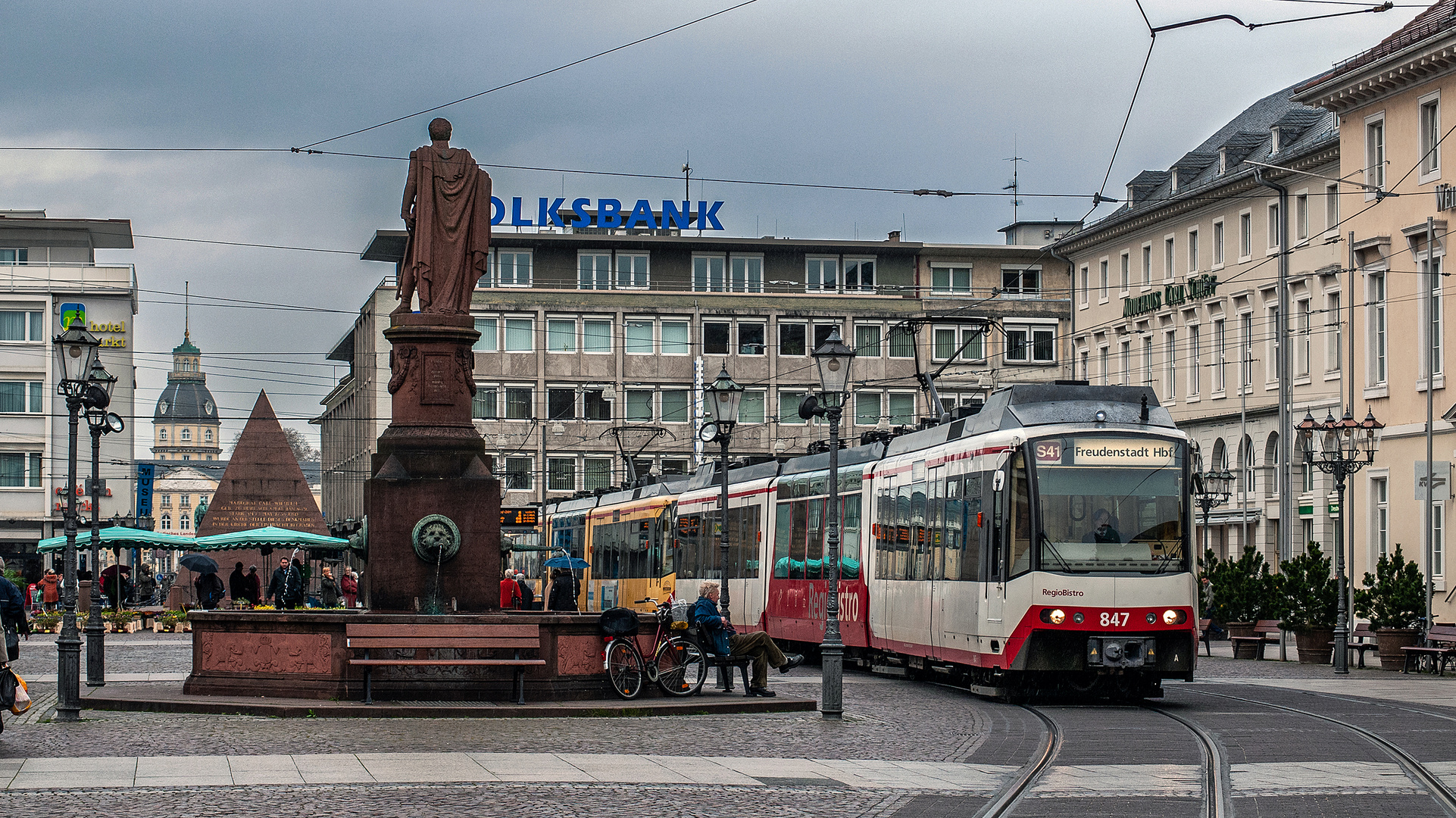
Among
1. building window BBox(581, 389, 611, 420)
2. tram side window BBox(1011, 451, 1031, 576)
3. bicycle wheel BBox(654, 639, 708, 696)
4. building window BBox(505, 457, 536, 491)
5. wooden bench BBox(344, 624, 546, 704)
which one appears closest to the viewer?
wooden bench BBox(344, 624, 546, 704)

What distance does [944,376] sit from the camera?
94.2 metres

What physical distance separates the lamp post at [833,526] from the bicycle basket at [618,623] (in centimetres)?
195

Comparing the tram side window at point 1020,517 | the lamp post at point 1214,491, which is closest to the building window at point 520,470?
the lamp post at point 1214,491

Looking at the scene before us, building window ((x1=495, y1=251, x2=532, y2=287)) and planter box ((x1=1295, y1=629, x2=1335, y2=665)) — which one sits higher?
building window ((x1=495, y1=251, x2=532, y2=287))

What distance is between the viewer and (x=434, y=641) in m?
19.3

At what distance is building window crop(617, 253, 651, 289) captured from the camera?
300 ft

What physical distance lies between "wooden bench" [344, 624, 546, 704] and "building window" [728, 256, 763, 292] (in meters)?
73.0

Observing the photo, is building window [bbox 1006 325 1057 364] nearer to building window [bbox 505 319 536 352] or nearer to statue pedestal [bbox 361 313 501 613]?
building window [bbox 505 319 536 352]

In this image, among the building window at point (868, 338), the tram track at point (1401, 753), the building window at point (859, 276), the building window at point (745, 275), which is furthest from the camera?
the building window at point (859, 276)

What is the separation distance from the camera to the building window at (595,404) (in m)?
91.4

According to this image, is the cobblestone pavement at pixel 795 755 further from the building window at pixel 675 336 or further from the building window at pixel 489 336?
the building window at pixel 675 336

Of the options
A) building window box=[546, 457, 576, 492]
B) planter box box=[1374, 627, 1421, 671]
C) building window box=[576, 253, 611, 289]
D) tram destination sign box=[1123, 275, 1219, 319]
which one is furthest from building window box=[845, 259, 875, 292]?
planter box box=[1374, 627, 1421, 671]

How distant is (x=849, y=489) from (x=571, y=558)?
21.0 meters

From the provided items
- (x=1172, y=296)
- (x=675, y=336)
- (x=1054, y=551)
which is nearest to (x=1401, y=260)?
(x=1172, y=296)
